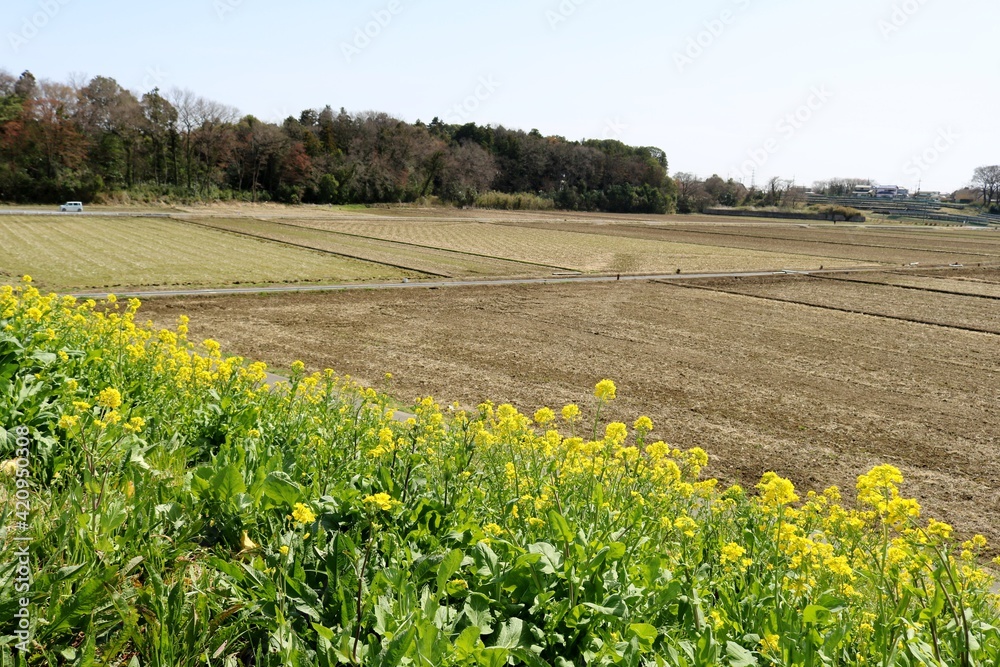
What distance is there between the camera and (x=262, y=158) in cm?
6788

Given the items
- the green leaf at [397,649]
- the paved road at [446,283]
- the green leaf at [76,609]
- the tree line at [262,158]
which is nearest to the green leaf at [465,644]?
the green leaf at [397,649]

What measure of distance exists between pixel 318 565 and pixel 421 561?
0.40 meters

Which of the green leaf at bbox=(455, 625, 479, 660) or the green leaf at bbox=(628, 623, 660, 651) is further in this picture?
the green leaf at bbox=(628, 623, 660, 651)

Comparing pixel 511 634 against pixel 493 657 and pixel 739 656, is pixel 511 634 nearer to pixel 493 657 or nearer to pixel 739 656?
pixel 493 657

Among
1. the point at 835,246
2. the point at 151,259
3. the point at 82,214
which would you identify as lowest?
the point at 151,259

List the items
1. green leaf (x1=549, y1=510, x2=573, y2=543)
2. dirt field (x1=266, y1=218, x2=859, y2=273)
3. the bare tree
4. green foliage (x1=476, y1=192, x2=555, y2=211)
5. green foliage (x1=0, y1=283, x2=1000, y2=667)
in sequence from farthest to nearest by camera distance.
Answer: the bare tree, green foliage (x1=476, y1=192, x2=555, y2=211), dirt field (x1=266, y1=218, x2=859, y2=273), green leaf (x1=549, y1=510, x2=573, y2=543), green foliage (x1=0, y1=283, x2=1000, y2=667)

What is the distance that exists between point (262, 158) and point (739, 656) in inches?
2808

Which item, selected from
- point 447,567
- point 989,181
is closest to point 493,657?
point 447,567

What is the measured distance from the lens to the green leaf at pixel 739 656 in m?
2.33

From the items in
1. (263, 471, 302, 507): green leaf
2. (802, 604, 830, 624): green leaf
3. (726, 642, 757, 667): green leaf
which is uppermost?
(263, 471, 302, 507): green leaf

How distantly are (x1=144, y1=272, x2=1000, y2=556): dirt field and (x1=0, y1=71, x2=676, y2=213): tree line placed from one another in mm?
45455

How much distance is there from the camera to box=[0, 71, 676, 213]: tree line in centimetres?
5434

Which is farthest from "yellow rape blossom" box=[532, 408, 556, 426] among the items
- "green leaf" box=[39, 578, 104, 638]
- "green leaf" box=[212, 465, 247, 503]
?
"green leaf" box=[39, 578, 104, 638]

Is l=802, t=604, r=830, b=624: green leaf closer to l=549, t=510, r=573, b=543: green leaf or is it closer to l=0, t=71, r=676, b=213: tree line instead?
l=549, t=510, r=573, b=543: green leaf
